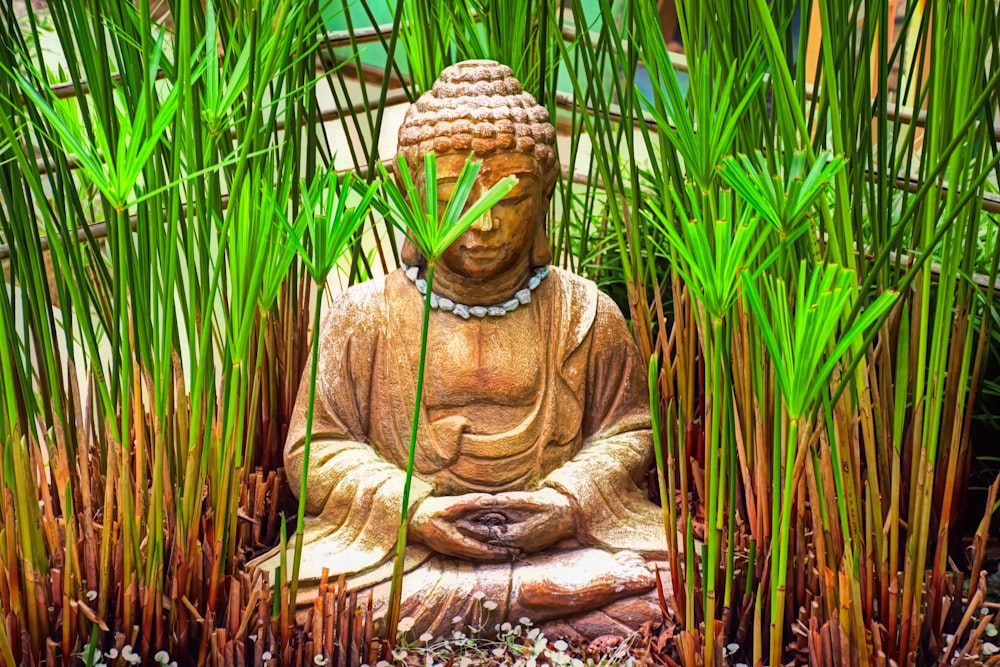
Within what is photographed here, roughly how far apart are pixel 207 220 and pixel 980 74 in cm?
105

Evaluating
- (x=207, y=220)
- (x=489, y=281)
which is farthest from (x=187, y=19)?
(x=489, y=281)

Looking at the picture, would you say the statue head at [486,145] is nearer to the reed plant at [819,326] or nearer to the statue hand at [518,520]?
the reed plant at [819,326]

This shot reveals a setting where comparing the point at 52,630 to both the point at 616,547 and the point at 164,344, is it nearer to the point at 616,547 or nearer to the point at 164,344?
the point at 164,344

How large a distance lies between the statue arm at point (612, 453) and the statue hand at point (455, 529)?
4.8 inches

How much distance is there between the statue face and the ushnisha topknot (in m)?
0.02

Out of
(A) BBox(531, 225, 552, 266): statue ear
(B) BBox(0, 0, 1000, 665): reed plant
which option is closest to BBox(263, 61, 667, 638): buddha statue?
(A) BBox(531, 225, 552, 266): statue ear

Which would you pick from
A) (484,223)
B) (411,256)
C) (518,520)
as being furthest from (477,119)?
(518,520)

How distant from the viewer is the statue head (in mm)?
1606

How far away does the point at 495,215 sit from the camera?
5.29 ft

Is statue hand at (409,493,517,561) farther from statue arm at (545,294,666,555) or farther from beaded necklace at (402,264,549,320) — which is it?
beaded necklace at (402,264,549,320)

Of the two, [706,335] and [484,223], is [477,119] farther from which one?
[706,335]

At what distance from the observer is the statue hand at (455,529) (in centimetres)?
164

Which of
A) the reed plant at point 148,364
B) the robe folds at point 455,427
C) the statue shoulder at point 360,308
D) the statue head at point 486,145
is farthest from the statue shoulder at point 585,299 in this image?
the reed plant at point 148,364

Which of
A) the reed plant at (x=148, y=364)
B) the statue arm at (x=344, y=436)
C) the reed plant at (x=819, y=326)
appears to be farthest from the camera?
the statue arm at (x=344, y=436)
